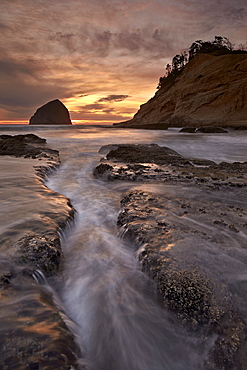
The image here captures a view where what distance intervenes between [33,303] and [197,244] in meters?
1.97

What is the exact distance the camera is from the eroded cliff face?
29.3 metres

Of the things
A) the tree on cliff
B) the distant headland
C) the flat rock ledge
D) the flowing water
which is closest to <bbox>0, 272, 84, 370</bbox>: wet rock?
the flowing water

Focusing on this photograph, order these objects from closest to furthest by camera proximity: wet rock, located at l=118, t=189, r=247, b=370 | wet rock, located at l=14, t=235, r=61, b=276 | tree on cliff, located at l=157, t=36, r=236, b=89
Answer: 1. wet rock, located at l=118, t=189, r=247, b=370
2. wet rock, located at l=14, t=235, r=61, b=276
3. tree on cliff, located at l=157, t=36, r=236, b=89

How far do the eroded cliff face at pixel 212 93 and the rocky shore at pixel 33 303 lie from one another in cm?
2836

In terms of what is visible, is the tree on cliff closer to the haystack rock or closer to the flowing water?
the flowing water

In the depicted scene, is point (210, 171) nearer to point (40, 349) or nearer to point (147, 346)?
point (147, 346)

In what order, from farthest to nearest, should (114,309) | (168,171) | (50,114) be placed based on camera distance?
1. (50,114)
2. (168,171)
3. (114,309)

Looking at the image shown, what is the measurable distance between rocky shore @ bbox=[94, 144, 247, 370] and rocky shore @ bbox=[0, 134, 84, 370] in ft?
3.36

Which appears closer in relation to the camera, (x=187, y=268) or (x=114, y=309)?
(x=114, y=309)

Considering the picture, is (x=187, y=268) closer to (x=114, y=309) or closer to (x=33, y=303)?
(x=114, y=309)

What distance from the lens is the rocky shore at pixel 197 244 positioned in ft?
5.97

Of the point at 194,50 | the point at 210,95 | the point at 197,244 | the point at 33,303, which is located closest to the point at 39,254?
the point at 33,303

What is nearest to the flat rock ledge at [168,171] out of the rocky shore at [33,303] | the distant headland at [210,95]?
the rocky shore at [33,303]

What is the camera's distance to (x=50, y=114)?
139500 mm
